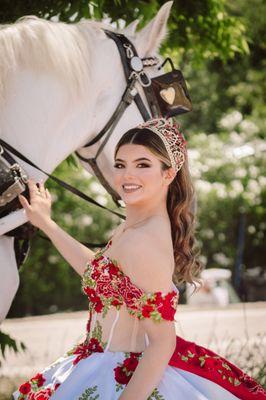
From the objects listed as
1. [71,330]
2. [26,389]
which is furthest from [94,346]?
[71,330]

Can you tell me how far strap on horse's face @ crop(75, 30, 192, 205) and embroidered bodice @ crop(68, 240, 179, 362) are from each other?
36.7 inches

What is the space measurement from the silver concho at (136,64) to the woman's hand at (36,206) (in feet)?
2.71

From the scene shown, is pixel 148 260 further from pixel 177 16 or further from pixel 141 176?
pixel 177 16

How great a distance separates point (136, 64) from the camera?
324cm

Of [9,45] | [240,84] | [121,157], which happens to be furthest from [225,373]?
[240,84]

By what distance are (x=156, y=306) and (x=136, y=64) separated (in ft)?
4.74

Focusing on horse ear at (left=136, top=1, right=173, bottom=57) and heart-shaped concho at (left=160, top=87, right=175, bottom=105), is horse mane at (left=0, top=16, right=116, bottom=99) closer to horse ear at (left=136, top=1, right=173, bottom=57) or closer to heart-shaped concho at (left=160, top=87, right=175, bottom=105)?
horse ear at (left=136, top=1, right=173, bottom=57)

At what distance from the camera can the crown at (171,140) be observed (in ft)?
7.94

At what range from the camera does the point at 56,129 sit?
2.98 m

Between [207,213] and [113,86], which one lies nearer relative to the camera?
[113,86]

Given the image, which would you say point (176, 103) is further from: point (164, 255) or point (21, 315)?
point (21, 315)

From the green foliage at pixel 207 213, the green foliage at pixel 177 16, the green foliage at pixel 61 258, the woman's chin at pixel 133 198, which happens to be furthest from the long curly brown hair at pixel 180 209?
the green foliage at pixel 61 258

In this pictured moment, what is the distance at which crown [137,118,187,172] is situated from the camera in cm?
242

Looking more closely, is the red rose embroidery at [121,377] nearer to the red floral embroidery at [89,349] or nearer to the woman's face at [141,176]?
the red floral embroidery at [89,349]
